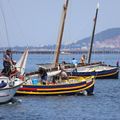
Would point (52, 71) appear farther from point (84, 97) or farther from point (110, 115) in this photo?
point (110, 115)

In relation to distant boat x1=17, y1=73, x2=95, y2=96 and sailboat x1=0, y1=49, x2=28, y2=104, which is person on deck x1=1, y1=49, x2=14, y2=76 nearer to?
sailboat x1=0, y1=49, x2=28, y2=104

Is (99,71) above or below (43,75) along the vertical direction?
below

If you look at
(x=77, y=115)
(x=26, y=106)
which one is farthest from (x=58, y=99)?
(x=77, y=115)

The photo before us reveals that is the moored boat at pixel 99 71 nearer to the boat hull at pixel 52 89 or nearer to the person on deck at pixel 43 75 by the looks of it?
the person on deck at pixel 43 75

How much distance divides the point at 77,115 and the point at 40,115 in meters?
2.44

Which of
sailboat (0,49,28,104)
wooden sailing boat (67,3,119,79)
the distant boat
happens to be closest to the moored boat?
wooden sailing boat (67,3,119,79)

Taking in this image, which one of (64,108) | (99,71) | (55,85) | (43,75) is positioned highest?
(43,75)

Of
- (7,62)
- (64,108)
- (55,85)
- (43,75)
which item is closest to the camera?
(64,108)

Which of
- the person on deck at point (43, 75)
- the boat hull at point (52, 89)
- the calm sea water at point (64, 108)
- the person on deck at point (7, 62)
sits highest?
the person on deck at point (7, 62)

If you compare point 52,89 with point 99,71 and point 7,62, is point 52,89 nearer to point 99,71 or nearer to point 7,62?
point 7,62

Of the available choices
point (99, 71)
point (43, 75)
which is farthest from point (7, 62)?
point (99, 71)

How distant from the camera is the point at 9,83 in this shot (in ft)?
148

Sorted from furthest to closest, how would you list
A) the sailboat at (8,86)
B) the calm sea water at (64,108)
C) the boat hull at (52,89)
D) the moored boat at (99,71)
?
the moored boat at (99,71), the boat hull at (52,89), the sailboat at (8,86), the calm sea water at (64,108)

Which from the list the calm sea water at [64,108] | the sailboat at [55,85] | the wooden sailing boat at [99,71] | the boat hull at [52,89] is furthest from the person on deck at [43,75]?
the wooden sailing boat at [99,71]
